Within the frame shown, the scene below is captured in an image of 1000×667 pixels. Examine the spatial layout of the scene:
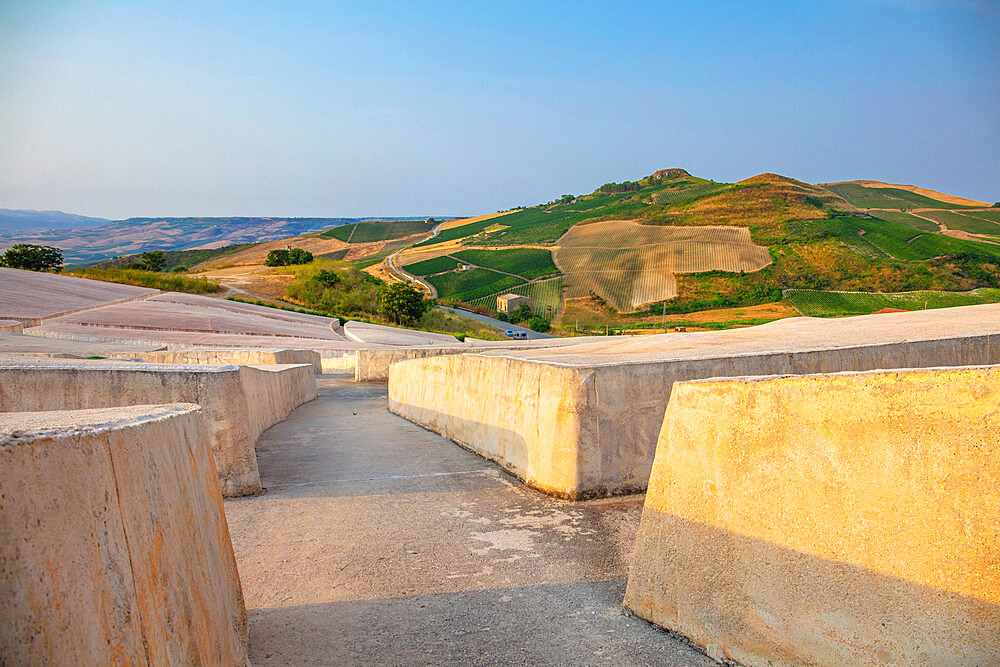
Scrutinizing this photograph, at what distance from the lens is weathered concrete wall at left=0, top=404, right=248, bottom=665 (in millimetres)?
2070

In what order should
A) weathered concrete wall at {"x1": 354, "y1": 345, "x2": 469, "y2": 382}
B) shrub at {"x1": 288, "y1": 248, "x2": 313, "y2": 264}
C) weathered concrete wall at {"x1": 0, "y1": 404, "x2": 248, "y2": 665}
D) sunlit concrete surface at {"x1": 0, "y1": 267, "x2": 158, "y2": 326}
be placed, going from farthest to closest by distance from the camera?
shrub at {"x1": 288, "y1": 248, "x2": 313, "y2": 264} < sunlit concrete surface at {"x1": 0, "y1": 267, "x2": 158, "y2": 326} < weathered concrete wall at {"x1": 354, "y1": 345, "x2": 469, "y2": 382} < weathered concrete wall at {"x1": 0, "y1": 404, "x2": 248, "y2": 665}

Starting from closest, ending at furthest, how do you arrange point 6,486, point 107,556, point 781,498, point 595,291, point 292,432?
point 6,486 → point 107,556 → point 781,498 → point 292,432 → point 595,291

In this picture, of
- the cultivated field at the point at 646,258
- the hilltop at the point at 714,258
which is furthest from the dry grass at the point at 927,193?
the cultivated field at the point at 646,258

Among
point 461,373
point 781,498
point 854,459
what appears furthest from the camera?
point 461,373

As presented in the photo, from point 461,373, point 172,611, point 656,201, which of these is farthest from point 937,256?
point 172,611

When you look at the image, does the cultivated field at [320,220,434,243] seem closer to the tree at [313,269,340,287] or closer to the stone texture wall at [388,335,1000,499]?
the tree at [313,269,340,287]

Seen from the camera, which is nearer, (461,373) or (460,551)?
(460,551)

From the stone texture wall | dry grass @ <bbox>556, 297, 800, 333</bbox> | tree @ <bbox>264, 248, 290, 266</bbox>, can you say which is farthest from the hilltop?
the stone texture wall

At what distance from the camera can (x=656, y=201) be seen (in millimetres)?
149500

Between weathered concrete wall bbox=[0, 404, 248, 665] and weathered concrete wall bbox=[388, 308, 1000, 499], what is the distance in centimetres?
414

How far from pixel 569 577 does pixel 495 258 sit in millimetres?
113698

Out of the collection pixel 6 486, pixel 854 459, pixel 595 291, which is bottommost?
pixel 595 291

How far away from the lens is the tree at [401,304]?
209 ft

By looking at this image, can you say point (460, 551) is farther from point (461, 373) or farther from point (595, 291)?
point (595, 291)
